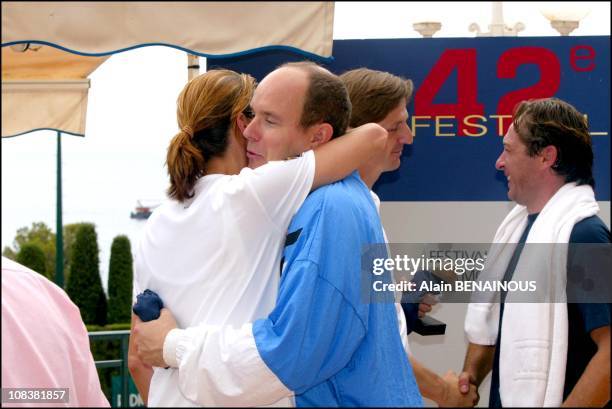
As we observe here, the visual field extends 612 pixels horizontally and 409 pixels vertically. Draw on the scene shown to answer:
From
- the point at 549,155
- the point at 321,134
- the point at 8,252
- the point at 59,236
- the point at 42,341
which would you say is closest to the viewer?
the point at 42,341

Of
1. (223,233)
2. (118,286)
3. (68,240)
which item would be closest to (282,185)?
(223,233)

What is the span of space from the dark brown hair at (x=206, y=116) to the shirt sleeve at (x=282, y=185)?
0.23 metres

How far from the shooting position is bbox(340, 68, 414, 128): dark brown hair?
2.82 meters

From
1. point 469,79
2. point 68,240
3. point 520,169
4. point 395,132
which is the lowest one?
point 68,240

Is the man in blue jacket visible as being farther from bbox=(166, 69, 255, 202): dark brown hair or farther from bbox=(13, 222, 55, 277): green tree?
bbox=(13, 222, 55, 277): green tree

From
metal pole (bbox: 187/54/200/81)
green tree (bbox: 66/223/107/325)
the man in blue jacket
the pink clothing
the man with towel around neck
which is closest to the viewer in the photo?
the pink clothing

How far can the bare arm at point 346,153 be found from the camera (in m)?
1.98

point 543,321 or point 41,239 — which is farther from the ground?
point 543,321

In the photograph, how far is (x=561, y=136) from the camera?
283 centimetres

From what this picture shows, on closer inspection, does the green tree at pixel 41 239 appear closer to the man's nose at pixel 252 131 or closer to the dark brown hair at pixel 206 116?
the dark brown hair at pixel 206 116

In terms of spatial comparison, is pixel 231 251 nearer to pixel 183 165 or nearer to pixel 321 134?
pixel 183 165

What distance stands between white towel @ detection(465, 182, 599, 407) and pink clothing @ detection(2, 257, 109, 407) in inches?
48.1

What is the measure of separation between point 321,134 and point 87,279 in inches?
453

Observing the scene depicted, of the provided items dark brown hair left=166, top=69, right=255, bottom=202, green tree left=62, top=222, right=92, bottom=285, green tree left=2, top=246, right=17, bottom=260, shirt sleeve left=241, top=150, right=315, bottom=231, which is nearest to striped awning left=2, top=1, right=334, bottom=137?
dark brown hair left=166, top=69, right=255, bottom=202
